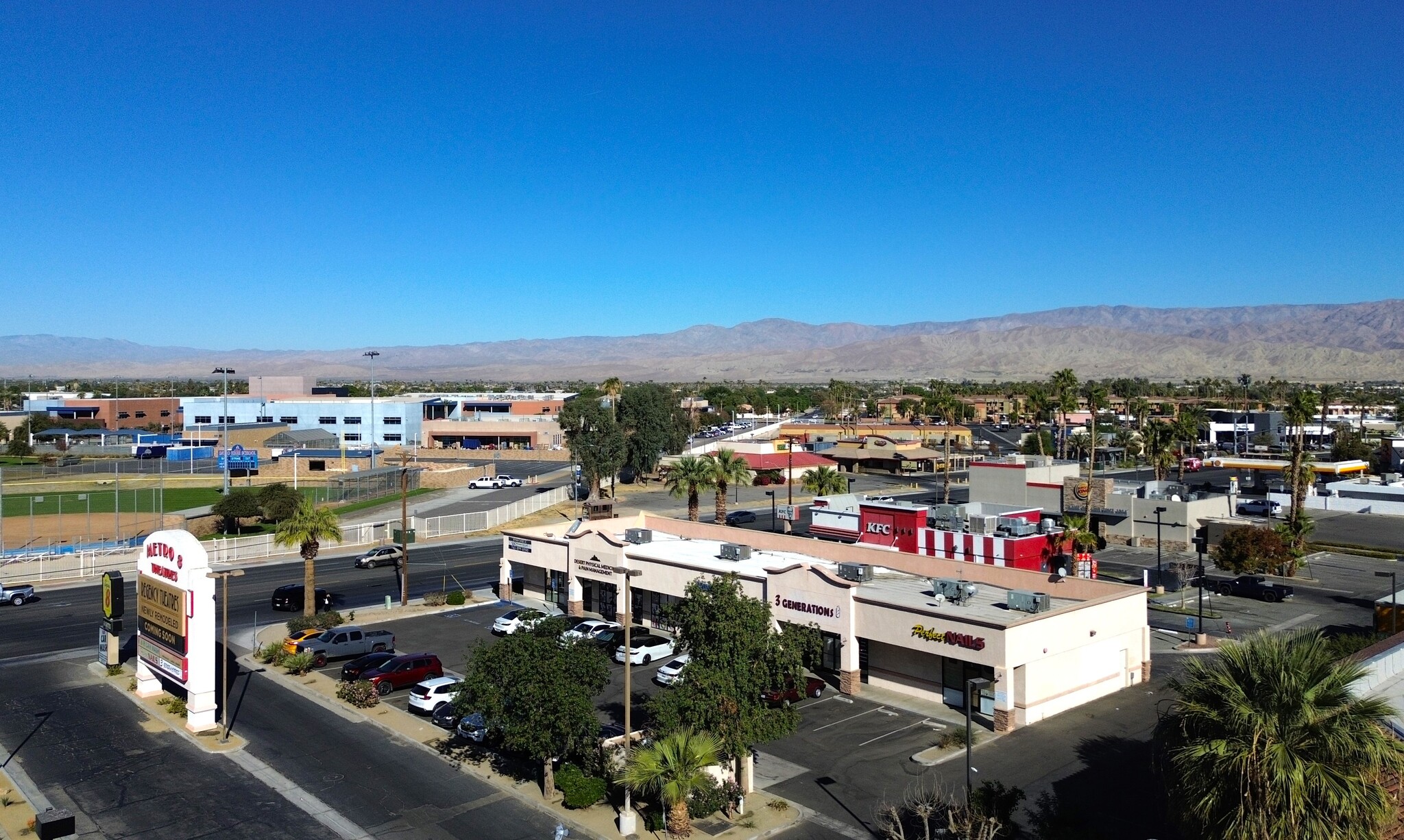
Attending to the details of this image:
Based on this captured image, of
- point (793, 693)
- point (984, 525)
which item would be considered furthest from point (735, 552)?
point (984, 525)

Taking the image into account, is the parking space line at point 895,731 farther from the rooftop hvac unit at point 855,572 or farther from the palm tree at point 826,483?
the palm tree at point 826,483

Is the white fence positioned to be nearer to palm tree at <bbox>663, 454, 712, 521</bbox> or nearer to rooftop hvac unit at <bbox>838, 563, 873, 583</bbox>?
palm tree at <bbox>663, 454, 712, 521</bbox>

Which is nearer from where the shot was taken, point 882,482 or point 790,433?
point 882,482

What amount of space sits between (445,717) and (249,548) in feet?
122

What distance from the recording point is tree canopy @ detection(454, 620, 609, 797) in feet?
74.5

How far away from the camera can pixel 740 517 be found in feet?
243

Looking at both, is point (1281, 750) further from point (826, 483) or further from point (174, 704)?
point (826, 483)

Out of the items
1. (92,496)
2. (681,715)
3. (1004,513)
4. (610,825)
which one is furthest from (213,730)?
(92,496)

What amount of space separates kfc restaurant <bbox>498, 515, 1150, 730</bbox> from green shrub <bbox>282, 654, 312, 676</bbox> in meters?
13.2

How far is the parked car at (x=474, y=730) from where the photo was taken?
2700cm

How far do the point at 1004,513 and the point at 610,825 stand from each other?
126 feet

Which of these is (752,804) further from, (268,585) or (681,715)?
(268,585)

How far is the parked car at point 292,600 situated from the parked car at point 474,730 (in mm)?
20356

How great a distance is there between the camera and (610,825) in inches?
875
